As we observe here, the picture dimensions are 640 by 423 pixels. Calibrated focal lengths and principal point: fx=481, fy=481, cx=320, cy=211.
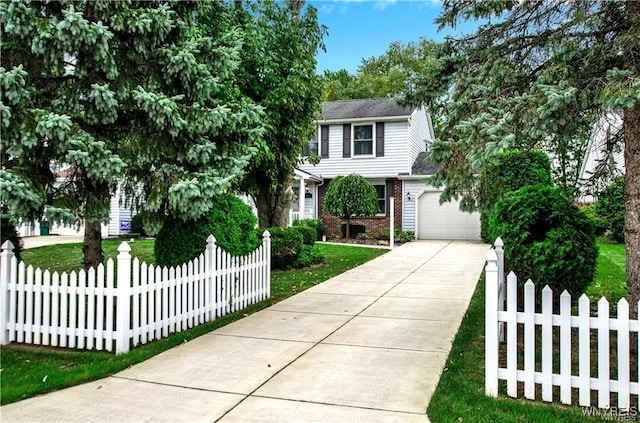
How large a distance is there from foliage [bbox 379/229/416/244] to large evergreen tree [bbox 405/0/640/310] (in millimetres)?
12451

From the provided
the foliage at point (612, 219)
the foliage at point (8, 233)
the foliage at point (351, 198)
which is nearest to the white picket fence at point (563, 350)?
the foliage at point (8, 233)

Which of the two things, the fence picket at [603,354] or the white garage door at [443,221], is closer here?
the fence picket at [603,354]

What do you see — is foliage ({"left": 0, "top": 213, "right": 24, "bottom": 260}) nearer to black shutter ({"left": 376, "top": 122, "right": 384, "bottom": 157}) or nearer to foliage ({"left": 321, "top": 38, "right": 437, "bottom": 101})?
black shutter ({"left": 376, "top": 122, "right": 384, "bottom": 157})

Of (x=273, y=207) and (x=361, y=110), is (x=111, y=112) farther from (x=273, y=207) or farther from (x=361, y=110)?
(x=361, y=110)

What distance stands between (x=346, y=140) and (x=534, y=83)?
15.9 m

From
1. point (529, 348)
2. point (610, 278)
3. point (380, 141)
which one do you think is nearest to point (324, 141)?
point (380, 141)

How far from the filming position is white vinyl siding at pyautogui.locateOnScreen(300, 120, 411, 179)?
19500mm

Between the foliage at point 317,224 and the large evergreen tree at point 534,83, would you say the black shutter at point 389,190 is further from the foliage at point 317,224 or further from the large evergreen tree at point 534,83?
the large evergreen tree at point 534,83

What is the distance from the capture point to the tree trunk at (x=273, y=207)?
12289 millimetres

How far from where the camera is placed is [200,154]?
245 inches

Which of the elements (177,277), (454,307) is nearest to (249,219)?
(177,277)

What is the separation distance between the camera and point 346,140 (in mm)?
20312

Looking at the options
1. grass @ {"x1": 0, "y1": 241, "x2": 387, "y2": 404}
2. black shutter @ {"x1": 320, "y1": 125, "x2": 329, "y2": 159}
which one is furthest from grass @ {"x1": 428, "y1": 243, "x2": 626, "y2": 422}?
black shutter @ {"x1": 320, "y1": 125, "x2": 329, "y2": 159}

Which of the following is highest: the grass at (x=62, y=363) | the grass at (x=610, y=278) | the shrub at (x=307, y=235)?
the shrub at (x=307, y=235)
